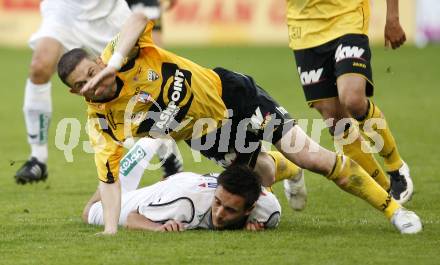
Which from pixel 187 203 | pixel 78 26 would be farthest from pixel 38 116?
pixel 187 203

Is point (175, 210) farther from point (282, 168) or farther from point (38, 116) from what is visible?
point (38, 116)

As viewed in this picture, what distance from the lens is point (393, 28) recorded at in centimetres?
773

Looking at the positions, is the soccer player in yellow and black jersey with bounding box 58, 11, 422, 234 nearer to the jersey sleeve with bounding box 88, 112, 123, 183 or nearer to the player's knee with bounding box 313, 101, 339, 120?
the jersey sleeve with bounding box 88, 112, 123, 183

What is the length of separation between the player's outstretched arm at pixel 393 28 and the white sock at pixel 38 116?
3302 mm

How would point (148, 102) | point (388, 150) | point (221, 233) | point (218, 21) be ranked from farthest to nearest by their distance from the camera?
point (218, 21) < point (388, 150) < point (221, 233) < point (148, 102)

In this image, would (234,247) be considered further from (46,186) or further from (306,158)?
(46,186)

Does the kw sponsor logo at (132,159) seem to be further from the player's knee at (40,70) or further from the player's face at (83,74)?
the player's knee at (40,70)

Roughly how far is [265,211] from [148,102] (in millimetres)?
1085

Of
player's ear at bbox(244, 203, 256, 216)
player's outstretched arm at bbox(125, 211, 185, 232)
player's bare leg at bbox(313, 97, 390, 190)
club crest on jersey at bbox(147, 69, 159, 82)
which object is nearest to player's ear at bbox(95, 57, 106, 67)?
club crest on jersey at bbox(147, 69, 159, 82)

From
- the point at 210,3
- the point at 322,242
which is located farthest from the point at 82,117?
the point at 210,3

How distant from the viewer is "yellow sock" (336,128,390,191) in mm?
7988

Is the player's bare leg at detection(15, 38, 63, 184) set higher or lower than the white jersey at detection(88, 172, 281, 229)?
lower

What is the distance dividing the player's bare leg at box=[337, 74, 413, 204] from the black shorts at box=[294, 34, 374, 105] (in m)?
0.08

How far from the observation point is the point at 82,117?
14812 millimetres
